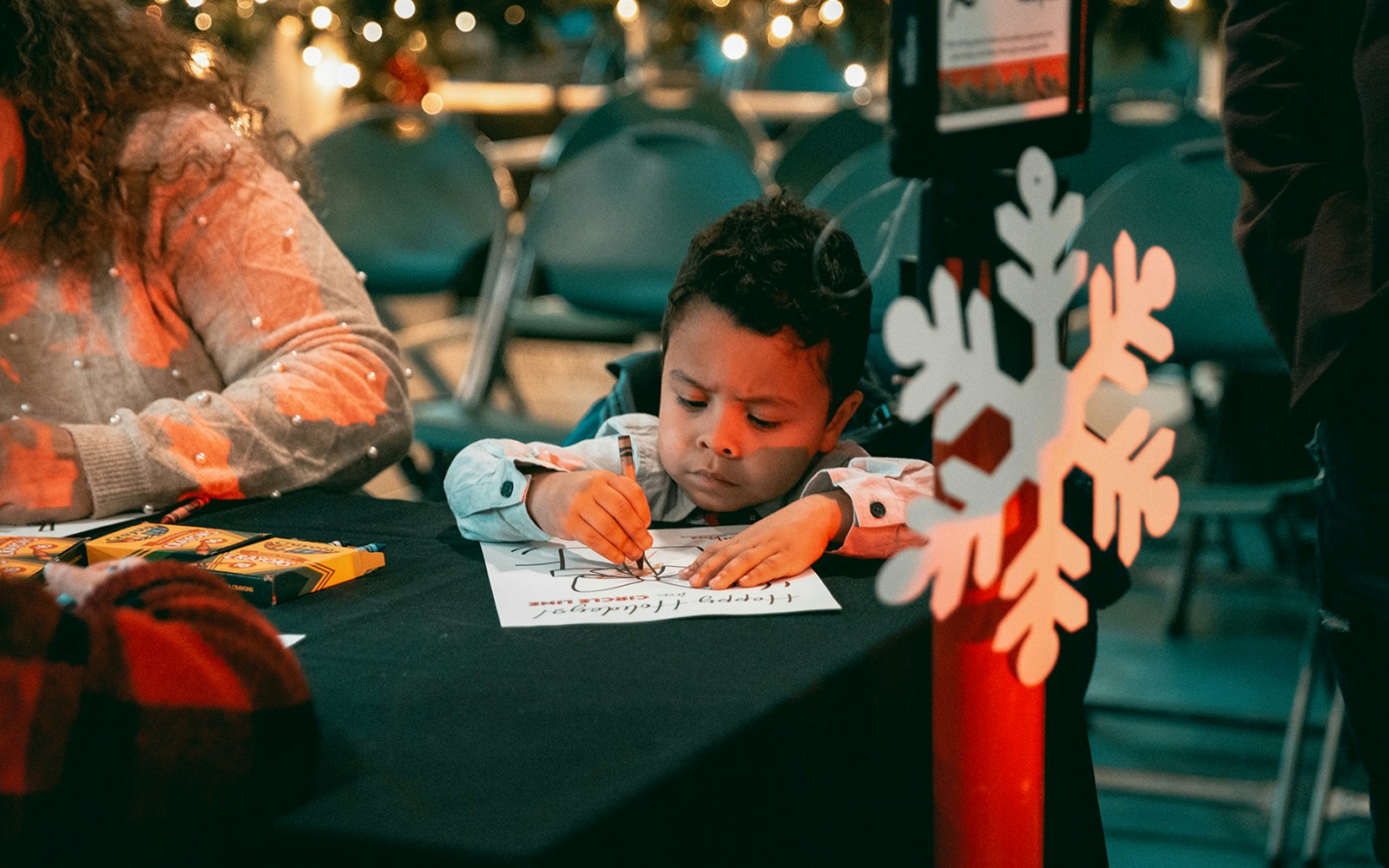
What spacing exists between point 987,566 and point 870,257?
1.32ft

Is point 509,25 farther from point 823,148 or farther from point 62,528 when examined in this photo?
point 62,528

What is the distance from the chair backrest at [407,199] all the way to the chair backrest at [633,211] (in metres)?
0.23

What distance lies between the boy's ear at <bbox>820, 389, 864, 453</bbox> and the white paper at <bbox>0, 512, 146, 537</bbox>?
1.97 ft

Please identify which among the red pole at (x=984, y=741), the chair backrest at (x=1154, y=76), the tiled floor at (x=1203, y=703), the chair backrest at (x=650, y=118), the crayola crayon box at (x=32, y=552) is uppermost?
the chair backrest at (x=1154, y=76)

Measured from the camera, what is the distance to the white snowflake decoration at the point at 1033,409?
1.94 ft

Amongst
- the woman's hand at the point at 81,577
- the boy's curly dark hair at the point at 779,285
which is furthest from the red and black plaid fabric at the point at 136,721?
the boy's curly dark hair at the point at 779,285

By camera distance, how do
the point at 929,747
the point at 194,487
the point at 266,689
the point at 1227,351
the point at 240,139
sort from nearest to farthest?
the point at 266,689 → the point at 929,747 → the point at 194,487 → the point at 240,139 → the point at 1227,351

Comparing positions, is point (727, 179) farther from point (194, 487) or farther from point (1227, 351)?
point (194, 487)

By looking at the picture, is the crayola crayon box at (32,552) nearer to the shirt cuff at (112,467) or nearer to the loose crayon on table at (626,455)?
the shirt cuff at (112,467)

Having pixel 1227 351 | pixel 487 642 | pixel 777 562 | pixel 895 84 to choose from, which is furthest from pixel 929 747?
pixel 1227 351

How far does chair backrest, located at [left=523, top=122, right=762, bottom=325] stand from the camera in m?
2.58

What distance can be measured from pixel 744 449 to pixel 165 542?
446mm

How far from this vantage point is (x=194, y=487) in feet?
3.59

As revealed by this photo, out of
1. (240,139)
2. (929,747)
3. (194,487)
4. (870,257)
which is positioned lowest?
(929,747)
